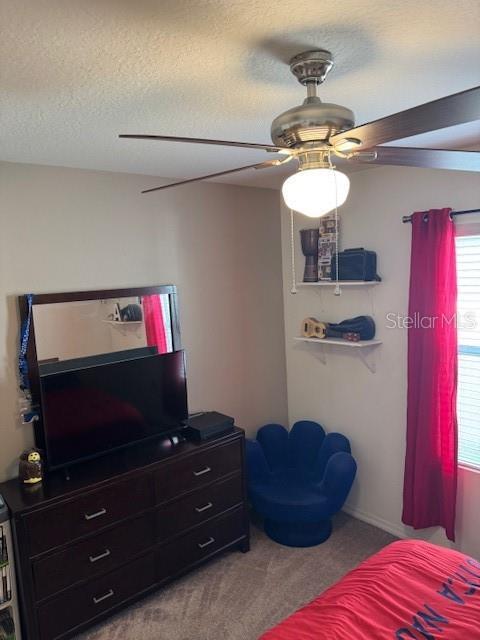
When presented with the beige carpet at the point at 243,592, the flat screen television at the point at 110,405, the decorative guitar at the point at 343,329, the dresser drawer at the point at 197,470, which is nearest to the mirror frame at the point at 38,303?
the flat screen television at the point at 110,405

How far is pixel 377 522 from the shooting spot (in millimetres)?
3365

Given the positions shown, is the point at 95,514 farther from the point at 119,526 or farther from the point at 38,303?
the point at 38,303

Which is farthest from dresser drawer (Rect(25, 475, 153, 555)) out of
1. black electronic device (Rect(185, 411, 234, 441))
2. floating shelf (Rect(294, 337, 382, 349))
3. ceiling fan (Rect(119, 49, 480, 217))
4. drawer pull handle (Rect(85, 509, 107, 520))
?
ceiling fan (Rect(119, 49, 480, 217))

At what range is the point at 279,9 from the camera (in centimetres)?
113

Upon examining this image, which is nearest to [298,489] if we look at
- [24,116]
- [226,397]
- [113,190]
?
[226,397]

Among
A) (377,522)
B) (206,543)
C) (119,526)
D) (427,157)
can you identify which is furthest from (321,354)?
(427,157)

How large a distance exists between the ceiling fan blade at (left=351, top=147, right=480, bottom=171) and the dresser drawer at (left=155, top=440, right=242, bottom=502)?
203 centimetres

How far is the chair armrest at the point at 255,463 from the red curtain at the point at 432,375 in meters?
0.96

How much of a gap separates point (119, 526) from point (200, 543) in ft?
1.96

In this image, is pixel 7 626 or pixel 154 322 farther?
pixel 154 322

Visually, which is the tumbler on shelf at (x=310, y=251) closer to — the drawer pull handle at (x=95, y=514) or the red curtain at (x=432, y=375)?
the red curtain at (x=432, y=375)

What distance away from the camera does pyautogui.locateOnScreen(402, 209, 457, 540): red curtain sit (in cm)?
274

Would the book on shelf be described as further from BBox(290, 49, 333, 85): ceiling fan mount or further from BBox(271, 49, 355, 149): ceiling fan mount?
BBox(290, 49, 333, 85): ceiling fan mount

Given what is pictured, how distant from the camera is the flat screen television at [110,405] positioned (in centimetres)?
258
